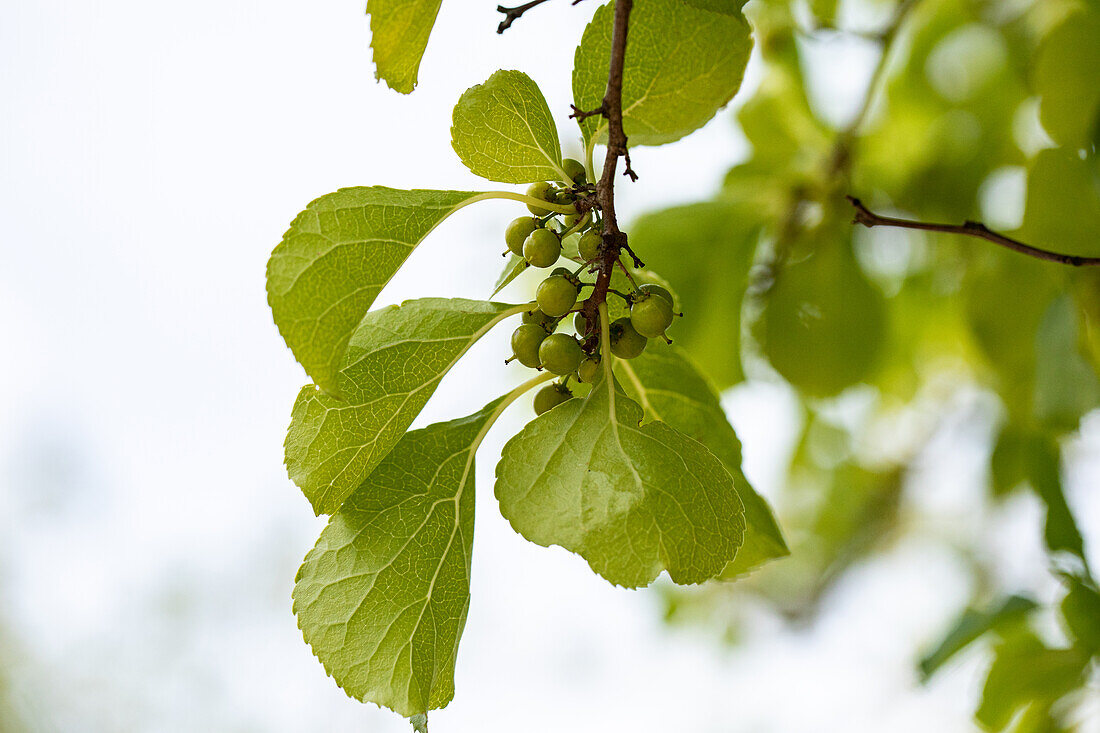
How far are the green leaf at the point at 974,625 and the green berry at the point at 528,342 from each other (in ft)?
2.07

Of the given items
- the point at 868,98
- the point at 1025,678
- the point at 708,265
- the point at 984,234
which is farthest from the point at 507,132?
the point at 1025,678

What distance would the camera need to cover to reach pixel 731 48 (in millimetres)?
498

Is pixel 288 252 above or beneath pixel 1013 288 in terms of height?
above

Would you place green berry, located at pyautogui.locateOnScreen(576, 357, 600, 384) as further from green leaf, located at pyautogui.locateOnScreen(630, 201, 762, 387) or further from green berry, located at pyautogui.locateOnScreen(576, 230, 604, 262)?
green leaf, located at pyautogui.locateOnScreen(630, 201, 762, 387)

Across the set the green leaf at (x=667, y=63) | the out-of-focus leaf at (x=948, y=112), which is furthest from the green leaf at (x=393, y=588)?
the out-of-focus leaf at (x=948, y=112)

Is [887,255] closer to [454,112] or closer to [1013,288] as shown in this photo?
[1013,288]

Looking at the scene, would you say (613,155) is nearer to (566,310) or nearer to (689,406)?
(566,310)

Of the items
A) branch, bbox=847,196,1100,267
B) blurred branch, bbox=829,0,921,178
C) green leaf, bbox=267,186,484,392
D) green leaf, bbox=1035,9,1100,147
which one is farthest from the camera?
blurred branch, bbox=829,0,921,178

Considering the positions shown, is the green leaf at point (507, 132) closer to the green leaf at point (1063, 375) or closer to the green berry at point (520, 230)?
the green berry at point (520, 230)

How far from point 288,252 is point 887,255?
1.15 metres

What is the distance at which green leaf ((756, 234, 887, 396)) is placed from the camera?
104 cm

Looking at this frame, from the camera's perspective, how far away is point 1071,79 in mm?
800

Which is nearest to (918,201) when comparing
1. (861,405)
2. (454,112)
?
(861,405)

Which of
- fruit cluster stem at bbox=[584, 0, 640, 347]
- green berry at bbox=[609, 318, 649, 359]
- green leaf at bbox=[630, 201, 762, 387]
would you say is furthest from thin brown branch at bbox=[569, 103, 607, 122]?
green leaf at bbox=[630, 201, 762, 387]
